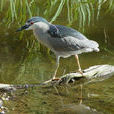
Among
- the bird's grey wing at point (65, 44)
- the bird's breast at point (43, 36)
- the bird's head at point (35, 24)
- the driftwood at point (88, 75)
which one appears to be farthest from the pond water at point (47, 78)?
the bird's head at point (35, 24)

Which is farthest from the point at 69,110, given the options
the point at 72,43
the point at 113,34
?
the point at 113,34

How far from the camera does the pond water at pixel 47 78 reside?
5121 mm

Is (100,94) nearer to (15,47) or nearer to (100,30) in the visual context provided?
(15,47)

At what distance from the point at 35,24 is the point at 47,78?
993 mm

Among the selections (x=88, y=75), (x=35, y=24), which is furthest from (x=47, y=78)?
(x=35, y=24)

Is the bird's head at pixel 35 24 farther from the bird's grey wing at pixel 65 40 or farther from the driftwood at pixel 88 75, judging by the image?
the driftwood at pixel 88 75

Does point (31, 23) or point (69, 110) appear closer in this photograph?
point (69, 110)

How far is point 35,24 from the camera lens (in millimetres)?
5680

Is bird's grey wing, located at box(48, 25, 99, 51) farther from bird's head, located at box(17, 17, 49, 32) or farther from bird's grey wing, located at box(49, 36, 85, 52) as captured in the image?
bird's head, located at box(17, 17, 49, 32)

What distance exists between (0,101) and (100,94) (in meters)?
1.41

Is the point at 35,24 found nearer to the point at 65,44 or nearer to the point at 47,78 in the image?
the point at 65,44

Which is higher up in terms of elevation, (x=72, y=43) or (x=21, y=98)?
(x=72, y=43)

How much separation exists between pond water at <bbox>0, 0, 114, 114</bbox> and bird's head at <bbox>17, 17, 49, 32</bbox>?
2.89 feet

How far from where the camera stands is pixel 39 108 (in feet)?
16.7
